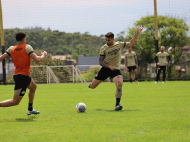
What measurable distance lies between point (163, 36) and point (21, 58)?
24980mm

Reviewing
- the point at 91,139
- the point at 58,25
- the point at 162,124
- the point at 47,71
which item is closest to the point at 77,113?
the point at 162,124

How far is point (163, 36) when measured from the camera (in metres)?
31.9

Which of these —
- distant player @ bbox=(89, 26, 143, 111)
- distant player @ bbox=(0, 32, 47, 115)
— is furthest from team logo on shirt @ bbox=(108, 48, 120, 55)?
distant player @ bbox=(0, 32, 47, 115)

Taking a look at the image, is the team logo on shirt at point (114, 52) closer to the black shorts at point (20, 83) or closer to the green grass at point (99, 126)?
the green grass at point (99, 126)

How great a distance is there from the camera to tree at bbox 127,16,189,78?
101ft

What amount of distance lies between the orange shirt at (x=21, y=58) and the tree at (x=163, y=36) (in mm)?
23509

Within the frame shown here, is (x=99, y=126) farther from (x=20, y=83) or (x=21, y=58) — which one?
(x=21, y=58)

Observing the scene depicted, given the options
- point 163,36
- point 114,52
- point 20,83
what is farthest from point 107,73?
point 163,36

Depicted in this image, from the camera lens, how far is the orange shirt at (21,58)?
321 inches

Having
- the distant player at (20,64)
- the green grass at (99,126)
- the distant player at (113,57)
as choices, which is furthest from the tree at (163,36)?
the distant player at (20,64)

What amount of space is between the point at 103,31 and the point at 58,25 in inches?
173

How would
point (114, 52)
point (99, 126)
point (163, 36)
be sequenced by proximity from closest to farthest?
point (99, 126), point (114, 52), point (163, 36)

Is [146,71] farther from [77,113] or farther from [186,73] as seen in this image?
[77,113]

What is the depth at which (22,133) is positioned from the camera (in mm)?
6301
